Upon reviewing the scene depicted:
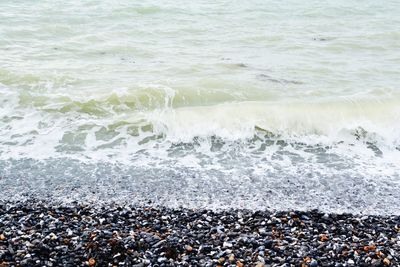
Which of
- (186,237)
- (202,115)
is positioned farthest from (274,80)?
(186,237)

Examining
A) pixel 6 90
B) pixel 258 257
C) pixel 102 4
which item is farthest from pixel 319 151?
pixel 102 4

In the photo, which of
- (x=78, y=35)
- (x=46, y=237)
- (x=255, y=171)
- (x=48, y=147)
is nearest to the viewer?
(x=46, y=237)

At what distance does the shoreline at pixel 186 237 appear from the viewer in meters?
5.04

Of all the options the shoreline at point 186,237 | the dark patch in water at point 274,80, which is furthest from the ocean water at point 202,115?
the shoreline at point 186,237

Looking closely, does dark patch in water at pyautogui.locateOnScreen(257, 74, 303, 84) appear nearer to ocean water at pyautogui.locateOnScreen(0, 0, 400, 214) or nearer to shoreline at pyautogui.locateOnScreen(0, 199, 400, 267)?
ocean water at pyautogui.locateOnScreen(0, 0, 400, 214)

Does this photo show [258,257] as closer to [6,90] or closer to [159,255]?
[159,255]

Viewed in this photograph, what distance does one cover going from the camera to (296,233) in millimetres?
5590

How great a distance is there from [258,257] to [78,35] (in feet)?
43.8

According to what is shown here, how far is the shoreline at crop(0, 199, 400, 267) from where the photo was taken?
504cm

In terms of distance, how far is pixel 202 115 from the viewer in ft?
32.1

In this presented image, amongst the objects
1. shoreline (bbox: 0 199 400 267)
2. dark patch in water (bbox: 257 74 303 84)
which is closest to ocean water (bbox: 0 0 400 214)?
dark patch in water (bbox: 257 74 303 84)

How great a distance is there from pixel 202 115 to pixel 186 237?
4.53 m

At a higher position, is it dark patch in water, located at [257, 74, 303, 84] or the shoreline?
dark patch in water, located at [257, 74, 303, 84]

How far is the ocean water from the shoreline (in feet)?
1.33
